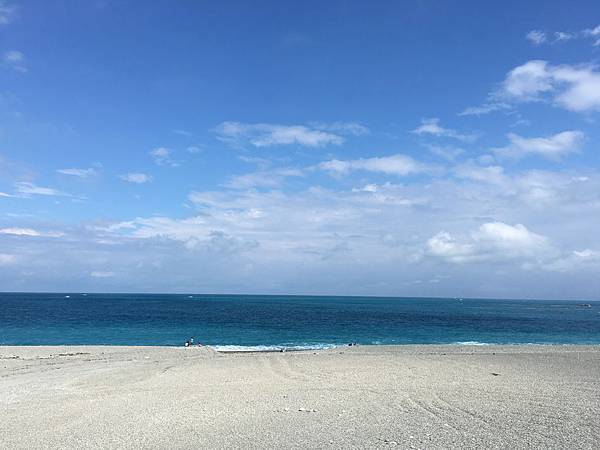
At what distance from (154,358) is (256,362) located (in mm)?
7822

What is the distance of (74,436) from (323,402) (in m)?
8.16

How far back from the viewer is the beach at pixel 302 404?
40.1 ft

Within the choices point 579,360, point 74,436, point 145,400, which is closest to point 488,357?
point 579,360

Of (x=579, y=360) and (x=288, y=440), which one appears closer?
(x=288, y=440)

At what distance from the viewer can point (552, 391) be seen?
18.8m

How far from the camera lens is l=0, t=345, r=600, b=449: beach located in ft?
40.1

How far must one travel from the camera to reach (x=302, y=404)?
53.6 feet

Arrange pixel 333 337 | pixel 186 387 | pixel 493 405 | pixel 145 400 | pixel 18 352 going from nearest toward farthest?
pixel 493 405 < pixel 145 400 < pixel 186 387 < pixel 18 352 < pixel 333 337

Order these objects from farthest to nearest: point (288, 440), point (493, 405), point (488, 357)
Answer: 1. point (488, 357)
2. point (493, 405)
3. point (288, 440)

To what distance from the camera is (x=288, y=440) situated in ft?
39.5

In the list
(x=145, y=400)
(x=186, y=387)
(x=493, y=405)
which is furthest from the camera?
(x=186, y=387)

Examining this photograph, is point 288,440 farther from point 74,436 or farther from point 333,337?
point 333,337

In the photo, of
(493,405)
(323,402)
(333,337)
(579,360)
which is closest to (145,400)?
(323,402)

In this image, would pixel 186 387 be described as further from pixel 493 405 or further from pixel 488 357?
pixel 488 357
